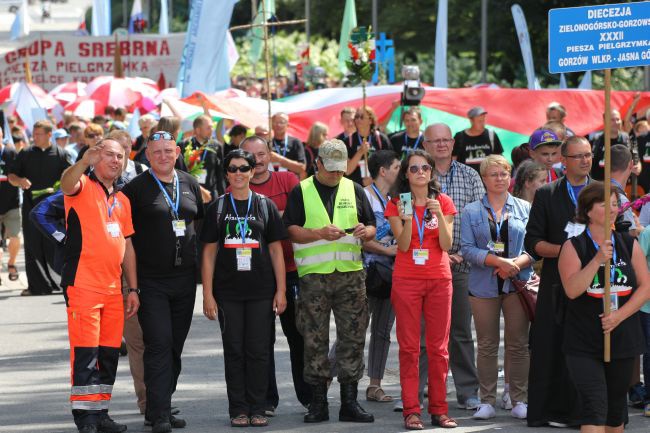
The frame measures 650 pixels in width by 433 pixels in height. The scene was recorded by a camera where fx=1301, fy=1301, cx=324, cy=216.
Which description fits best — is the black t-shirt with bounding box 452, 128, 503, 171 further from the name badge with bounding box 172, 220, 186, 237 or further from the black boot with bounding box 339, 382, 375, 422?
the name badge with bounding box 172, 220, 186, 237

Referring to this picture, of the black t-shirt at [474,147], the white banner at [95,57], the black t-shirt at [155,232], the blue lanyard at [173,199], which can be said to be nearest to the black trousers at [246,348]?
the black t-shirt at [155,232]

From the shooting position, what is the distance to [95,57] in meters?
32.5

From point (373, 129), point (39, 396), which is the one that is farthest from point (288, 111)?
point (39, 396)

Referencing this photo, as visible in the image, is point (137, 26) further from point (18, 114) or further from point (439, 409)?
point (439, 409)

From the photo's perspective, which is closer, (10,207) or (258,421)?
(258,421)

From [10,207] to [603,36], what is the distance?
10298 mm

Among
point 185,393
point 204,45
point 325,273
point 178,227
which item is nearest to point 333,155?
point 325,273

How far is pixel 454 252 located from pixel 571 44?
6.28 ft

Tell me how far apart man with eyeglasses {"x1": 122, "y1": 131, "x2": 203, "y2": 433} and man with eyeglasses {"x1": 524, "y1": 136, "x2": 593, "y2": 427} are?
2.20 meters

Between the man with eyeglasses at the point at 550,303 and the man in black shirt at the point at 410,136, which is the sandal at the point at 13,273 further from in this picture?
the man with eyeglasses at the point at 550,303

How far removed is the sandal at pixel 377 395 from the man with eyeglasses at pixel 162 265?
1.52m

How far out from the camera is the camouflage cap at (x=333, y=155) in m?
8.48

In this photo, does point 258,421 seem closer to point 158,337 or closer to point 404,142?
point 158,337

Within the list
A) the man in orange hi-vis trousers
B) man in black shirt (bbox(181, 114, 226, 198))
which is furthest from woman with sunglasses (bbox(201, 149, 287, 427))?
man in black shirt (bbox(181, 114, 226, 198))
